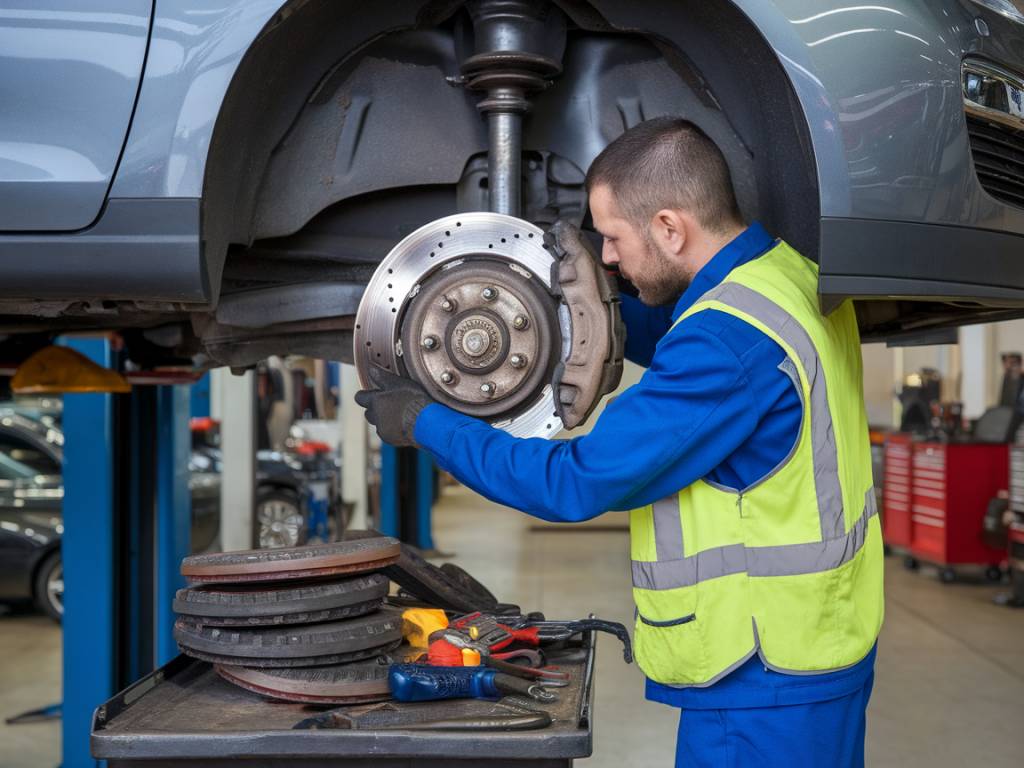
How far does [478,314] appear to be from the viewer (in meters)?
1.60

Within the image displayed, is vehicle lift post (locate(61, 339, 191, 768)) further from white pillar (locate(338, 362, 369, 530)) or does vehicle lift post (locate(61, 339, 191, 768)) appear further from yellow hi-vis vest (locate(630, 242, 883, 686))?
white pillar (locate(338, 362, 369, 530))

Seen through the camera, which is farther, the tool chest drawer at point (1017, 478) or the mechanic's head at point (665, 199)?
the tool chest drawer at point (1017, 478)

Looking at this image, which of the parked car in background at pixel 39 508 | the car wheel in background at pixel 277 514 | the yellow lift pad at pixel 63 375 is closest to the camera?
the yellow lift pad at pixel 63 375

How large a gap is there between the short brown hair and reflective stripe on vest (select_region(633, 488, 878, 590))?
433 millimetres

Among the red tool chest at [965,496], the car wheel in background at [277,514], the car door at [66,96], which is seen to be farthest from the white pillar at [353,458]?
the car door at [66,96]

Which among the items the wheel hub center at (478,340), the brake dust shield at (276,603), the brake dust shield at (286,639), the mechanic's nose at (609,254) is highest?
the mechanic's nose at (609,254)

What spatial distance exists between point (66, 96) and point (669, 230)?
0.82 metres

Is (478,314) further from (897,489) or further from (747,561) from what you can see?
(897,489)

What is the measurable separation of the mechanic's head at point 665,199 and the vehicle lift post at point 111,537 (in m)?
1.84

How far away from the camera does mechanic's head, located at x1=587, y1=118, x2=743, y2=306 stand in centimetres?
151

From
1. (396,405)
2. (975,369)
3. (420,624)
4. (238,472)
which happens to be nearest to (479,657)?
(420,624)

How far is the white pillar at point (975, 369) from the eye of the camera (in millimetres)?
10695

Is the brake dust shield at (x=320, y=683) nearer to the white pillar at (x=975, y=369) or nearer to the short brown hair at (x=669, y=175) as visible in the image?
the short brown hair at (x=669, y=175)

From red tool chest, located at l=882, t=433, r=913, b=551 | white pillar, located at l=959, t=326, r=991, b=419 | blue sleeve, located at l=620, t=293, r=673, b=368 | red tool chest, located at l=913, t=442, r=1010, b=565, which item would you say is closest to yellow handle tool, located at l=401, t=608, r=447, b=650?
blue sleeve, located at l=620, t=293, r=673, b=368
